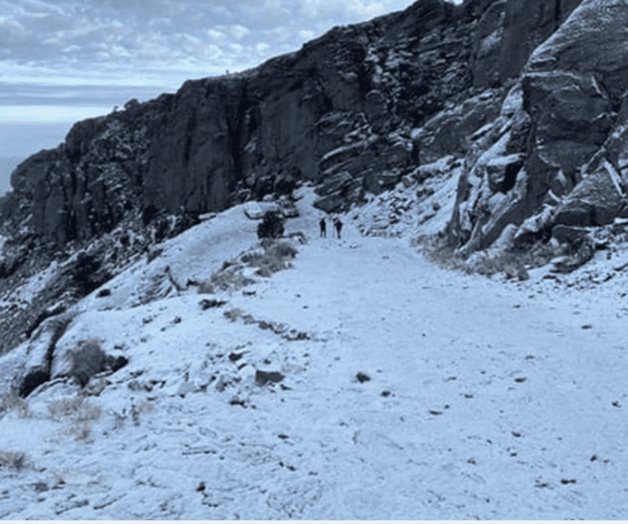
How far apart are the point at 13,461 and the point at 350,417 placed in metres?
4.08

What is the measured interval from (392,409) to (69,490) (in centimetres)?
423

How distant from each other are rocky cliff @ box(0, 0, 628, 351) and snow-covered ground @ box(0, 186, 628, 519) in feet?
42.0

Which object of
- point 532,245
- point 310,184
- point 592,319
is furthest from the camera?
point 310,184

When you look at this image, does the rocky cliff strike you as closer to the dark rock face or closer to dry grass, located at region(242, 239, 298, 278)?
the dark rock face

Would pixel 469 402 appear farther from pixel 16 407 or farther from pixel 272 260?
pixel 272 260

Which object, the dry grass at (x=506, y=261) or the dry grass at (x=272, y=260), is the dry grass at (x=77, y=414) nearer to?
the dry grass at (x=272, y=260)

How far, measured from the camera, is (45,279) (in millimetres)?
68188

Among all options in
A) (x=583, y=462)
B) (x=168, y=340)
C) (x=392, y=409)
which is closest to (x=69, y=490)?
(x=392, y=409)

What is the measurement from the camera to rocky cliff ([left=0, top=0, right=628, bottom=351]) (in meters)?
48.2

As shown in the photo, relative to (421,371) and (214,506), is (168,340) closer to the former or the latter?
(421,371)

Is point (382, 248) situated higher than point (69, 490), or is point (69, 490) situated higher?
point (69, 490)

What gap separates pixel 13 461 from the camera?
19.9 ft

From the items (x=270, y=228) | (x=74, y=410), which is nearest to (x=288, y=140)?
(x=270, y=228)

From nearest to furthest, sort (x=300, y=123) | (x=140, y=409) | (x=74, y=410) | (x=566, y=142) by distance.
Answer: (x=140, y=409) → (x=74, y=410) → (x=566, y=142) → (x=300, y=123)
